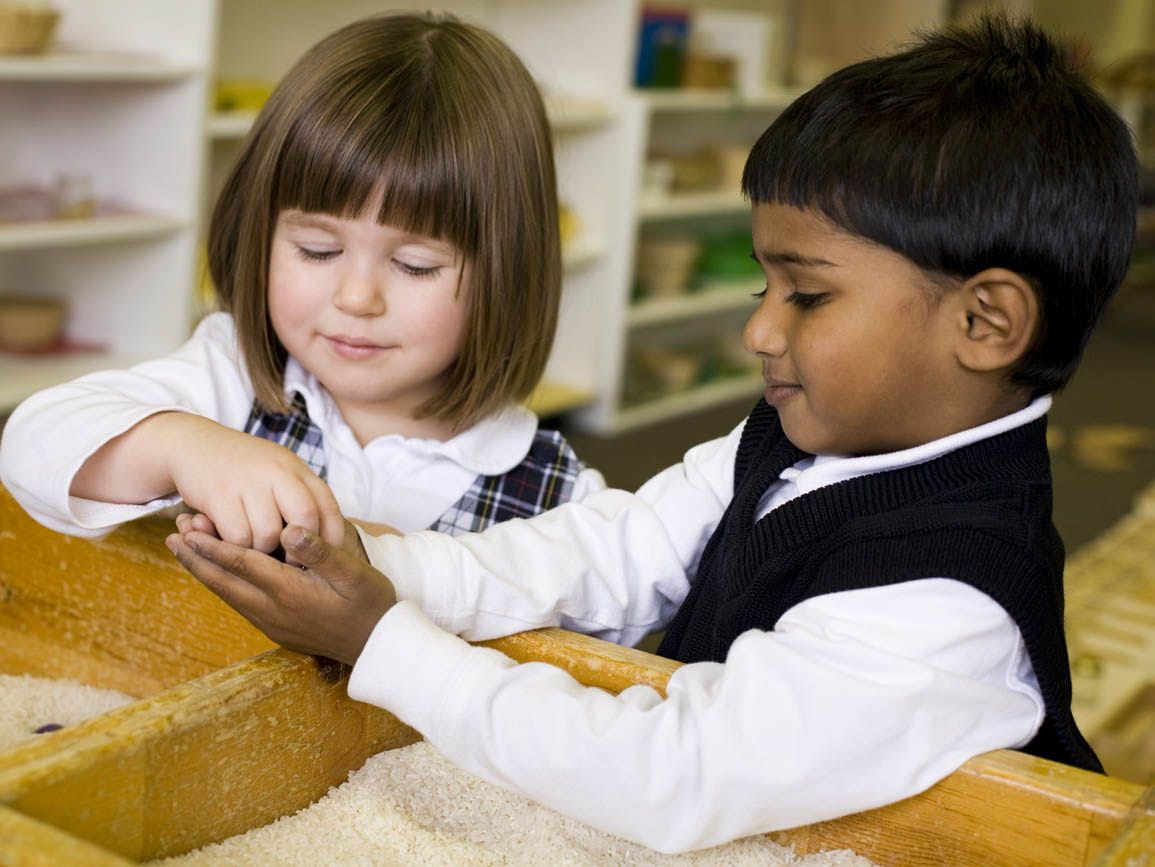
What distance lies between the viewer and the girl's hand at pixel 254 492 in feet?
2.74

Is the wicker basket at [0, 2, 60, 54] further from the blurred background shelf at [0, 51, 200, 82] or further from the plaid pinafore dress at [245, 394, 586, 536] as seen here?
the plaid pinafore dress at [245, 394, 586, 536]

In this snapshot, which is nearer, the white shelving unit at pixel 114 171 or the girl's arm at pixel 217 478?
the girl's arm at pixel 217 478

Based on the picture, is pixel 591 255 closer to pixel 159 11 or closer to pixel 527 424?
pixel 159 11

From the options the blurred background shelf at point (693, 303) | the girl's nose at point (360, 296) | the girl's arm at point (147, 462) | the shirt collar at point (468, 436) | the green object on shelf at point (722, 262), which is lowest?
the blurred background shelf at point (693, 303)

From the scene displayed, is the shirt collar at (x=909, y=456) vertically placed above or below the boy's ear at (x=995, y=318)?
below

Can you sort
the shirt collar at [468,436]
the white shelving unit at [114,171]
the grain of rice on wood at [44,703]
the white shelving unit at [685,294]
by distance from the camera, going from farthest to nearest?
the white shelving unit at [685,294]
the white shelving unit at [114,171]
the shirt collar at [468,436]
the grain of rice on wood at [44,703]

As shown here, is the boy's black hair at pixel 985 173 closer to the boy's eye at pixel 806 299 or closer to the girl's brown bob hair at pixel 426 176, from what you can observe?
the boy's eye at pixel 806 299

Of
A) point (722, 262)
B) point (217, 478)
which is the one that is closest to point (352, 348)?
point (217, 478)

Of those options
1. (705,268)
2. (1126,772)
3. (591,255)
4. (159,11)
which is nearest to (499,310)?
(1126,772)

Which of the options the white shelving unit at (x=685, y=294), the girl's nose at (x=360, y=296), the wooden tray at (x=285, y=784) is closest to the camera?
the wooden tray at (x=285, y=784)

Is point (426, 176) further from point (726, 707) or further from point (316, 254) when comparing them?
point (726, 707)

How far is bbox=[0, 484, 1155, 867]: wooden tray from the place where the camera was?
0.63 meters

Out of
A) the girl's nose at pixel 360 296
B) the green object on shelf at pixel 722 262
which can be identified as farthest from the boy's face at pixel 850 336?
the green object on shelf at pixel 722 262

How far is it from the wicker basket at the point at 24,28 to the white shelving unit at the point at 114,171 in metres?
0.05
